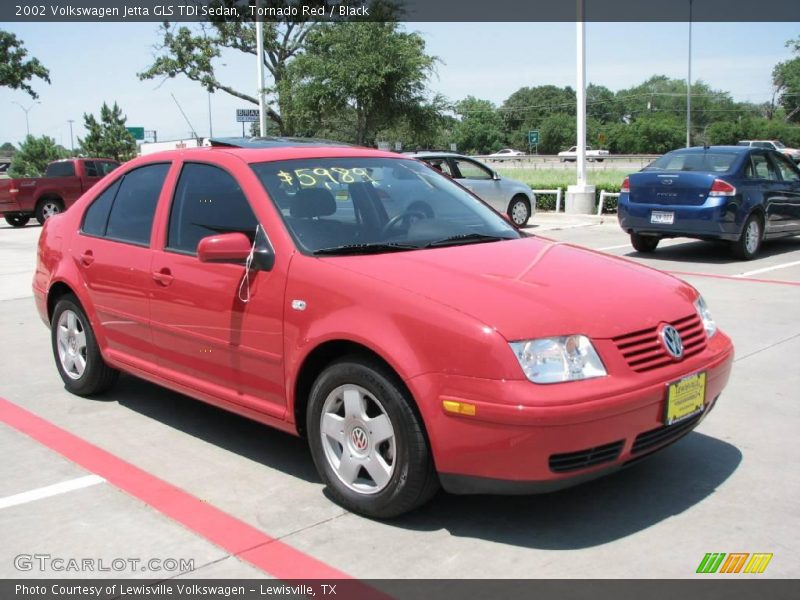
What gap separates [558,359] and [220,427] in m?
2.57

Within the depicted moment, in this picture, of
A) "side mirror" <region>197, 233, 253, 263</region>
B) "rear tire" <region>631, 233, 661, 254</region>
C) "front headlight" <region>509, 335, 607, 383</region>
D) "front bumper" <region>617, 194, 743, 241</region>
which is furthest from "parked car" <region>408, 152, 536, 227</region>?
"front headlight" <region>509, 335, 607, 383</region>

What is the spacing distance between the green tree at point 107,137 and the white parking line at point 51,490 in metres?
64.9

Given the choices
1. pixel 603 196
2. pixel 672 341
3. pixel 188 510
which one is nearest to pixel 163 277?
pixel 188 510

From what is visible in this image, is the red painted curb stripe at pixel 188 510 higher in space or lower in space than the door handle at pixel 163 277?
lower

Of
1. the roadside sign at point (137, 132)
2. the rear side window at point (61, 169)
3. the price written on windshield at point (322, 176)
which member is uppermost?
the roadside sign at point (137, 132)

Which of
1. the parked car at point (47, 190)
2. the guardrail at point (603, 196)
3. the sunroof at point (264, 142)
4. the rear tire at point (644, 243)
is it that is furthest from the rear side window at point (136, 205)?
the parked car at point (47, 190)

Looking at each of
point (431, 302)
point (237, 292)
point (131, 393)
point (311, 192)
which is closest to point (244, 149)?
point (311, 192)

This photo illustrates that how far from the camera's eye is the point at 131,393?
591cm

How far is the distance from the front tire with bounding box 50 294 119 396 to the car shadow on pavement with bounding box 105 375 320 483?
173 mm

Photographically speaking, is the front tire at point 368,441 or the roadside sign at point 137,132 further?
the roadside sign at point 137,132

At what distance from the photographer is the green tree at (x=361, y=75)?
2584 cm

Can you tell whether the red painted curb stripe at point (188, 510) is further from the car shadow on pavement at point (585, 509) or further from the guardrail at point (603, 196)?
the guardrail at point (603, 196)
